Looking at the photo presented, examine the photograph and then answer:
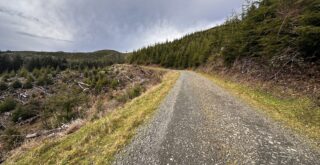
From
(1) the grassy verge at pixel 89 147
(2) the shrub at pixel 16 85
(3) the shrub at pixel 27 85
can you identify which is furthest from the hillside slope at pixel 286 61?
(2) the shrub at pixel 16 85

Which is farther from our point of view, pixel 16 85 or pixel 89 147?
pixel 16 85

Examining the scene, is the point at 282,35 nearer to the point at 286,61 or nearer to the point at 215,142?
the point at 286,61

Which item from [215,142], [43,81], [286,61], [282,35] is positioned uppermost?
[282,35]

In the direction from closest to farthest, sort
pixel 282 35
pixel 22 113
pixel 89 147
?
1. pixel 89 147
2. pixel 282 35
3. pixel 22 113

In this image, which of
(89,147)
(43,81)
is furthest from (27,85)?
(89,147)

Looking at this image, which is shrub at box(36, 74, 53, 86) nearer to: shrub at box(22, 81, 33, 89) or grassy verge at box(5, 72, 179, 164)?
shrub at box(22, 81, 33, 89)

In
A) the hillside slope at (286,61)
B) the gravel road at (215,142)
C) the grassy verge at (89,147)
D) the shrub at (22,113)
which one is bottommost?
the shrub at (22,113)

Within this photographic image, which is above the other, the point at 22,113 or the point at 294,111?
the point at 294,111

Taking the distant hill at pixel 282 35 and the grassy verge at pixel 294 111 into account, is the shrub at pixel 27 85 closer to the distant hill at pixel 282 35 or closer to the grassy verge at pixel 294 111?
the distant hill at pixel 282 35

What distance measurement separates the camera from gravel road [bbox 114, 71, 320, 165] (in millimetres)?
4359

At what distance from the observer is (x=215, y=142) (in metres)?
5.16

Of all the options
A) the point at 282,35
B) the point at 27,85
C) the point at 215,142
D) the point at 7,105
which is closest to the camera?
the point at 215,142

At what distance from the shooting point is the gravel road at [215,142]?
4359mm

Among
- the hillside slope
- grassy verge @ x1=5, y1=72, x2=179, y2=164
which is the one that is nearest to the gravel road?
grassy verge @ x1=5, y1=72, x2=179, y2=164
